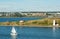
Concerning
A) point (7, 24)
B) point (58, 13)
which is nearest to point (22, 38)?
point (7, 24)

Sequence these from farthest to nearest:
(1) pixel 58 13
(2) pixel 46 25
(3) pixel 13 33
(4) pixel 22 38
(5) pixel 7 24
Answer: (1) pixel 58 13
(5) pixel 7 24
(2) pixel 46 25
(3) pixel 13 33
(4) pixel 22 38

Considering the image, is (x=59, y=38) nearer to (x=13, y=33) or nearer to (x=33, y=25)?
(x=13, y=33)

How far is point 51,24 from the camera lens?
95.4 meters

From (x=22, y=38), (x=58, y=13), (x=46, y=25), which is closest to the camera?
(x=22, y=38)

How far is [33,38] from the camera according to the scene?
56.5 m

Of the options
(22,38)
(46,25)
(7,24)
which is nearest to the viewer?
(22,38)

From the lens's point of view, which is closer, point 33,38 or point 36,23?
point 33,38

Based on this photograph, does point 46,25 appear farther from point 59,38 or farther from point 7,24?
point 59,38

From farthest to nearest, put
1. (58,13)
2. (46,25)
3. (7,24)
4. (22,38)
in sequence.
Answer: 1. (58,13)
2. (7,24)
3. (46,25)
4. (22,38)

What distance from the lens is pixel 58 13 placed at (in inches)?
5778

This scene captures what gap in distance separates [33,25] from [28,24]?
3.16 m

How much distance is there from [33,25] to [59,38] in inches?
1530

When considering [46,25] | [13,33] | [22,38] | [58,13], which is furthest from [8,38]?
[58,13]

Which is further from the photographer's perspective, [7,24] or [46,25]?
[7,24]
